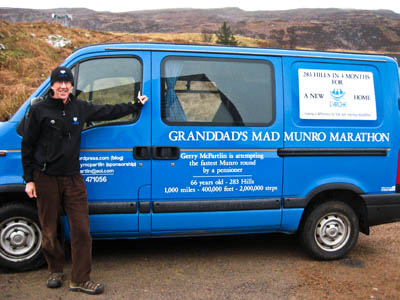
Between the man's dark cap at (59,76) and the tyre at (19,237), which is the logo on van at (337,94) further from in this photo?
the tyre at (19,237)

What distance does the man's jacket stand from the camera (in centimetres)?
327

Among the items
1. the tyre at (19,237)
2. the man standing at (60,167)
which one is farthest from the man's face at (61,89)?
the tyre at (19,237)

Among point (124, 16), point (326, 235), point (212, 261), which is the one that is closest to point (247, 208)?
point (212, 261)

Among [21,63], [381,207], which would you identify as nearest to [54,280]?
[381,207]

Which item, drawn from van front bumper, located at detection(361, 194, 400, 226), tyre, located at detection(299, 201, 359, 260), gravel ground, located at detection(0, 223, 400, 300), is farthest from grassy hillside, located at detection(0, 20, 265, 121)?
van front bumper, located at detection(361, 194, 400, 226)

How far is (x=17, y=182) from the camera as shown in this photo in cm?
365

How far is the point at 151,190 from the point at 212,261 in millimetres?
1124

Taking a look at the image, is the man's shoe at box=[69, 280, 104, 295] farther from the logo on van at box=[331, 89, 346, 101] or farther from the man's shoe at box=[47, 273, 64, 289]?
the logo on van at box=[331, 89, 346, 101]

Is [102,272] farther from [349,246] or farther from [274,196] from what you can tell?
[349,246]

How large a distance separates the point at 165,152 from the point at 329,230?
2017mm

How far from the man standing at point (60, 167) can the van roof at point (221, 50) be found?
0.58m

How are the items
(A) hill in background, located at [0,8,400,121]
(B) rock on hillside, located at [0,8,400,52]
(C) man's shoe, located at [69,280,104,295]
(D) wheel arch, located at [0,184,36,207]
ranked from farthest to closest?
1. (B) rock on hillside, located at [0,8,400,52]
2. (A) hill in background, located at [0,8,400,121]
3. (D) wheel arch, located at [0,184,36,207]
4. (C) man's shoe, located at [69,280,104,295]

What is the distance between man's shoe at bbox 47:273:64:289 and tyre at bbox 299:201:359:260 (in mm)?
2493

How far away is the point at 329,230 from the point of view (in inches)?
173
